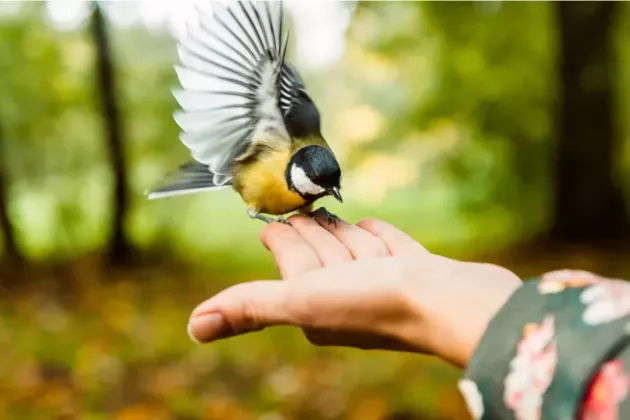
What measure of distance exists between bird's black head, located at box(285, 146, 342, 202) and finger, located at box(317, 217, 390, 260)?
34mm

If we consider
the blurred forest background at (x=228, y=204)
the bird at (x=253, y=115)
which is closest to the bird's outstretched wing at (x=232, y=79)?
the bird at (x=253, y=115)

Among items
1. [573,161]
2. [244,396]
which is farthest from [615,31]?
[244,396]

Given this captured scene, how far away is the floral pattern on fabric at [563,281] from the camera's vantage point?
36cm

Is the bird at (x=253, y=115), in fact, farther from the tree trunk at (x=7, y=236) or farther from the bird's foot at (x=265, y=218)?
the tree trunk at (x=7, y=236)

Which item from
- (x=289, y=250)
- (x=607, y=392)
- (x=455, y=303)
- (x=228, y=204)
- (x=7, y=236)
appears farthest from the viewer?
(x=7, y=236)

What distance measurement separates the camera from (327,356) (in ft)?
4.10

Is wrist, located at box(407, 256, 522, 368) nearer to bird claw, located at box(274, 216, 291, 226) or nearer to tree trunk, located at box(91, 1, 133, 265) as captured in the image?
bird claw, located at box(274, 216, 291, 226)

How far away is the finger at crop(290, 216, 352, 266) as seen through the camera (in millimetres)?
538

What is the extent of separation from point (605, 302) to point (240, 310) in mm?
260

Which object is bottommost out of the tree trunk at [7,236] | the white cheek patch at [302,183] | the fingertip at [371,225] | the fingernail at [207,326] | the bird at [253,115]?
the tree trunk at [7,236]

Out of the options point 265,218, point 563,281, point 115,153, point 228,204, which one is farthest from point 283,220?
point 115,153

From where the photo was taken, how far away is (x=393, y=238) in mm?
600

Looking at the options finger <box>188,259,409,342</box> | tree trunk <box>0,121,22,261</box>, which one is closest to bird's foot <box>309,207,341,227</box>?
finger <box>188,259,409,342</box>

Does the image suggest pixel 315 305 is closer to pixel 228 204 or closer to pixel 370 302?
pixel 370 302
